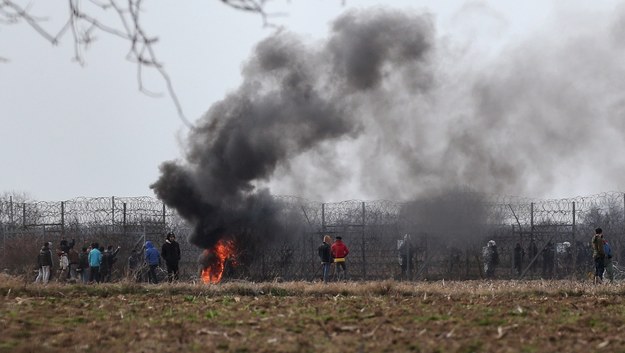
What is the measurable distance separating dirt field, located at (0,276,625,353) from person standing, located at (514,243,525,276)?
11.2 m

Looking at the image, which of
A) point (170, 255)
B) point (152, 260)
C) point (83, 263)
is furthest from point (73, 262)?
point (170, 255)

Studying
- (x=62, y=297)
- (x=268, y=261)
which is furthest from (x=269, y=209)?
(x=62, y=297)

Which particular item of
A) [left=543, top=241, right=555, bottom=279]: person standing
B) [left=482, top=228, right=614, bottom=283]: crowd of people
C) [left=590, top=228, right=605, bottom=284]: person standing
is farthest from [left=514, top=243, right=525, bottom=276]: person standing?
[left=590, top=228, right=605, bottom=284]: person standing

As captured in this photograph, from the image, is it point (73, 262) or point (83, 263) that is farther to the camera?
point (73, 262)

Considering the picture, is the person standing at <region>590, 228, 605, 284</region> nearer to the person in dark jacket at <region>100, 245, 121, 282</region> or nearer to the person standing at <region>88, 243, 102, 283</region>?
the person standing at <region>88, 243, 102, 283</region>

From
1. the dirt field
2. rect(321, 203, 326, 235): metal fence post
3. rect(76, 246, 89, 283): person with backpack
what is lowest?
the dirt field

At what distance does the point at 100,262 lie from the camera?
88.1 feet

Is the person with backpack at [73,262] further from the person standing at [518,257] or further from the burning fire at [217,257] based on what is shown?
the person standing at [518,257]

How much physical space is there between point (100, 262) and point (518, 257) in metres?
11.8

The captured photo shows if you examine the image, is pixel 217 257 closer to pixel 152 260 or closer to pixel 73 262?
pixel 73 262

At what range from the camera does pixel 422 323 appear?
11.8 m

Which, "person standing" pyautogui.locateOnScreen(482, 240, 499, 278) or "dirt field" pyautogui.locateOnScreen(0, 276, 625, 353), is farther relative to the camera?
"person standing" pyautogui.locateOnScreen(482, 240, 499, 278)

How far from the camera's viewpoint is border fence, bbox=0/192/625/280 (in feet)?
95.7

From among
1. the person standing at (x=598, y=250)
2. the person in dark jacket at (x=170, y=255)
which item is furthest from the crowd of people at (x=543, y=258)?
the person in dark jacket at (x=170, y=255)
